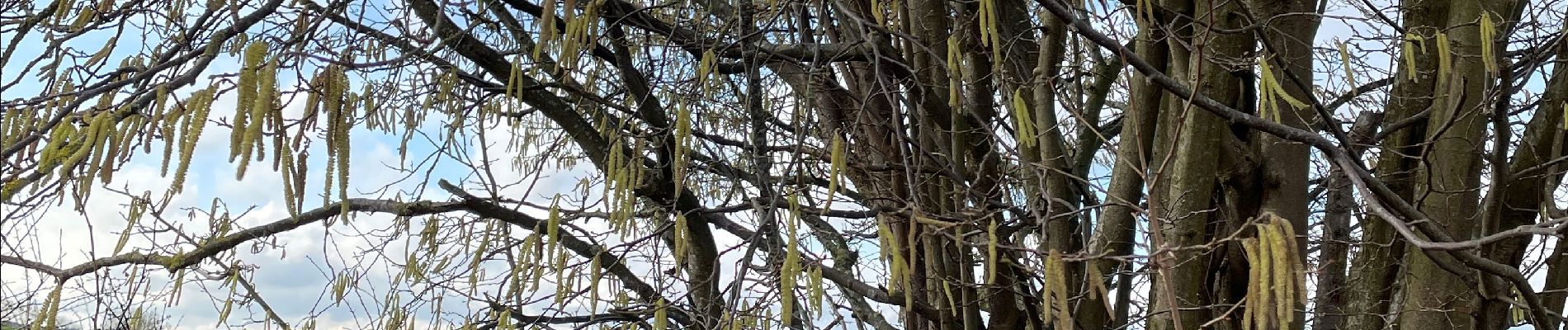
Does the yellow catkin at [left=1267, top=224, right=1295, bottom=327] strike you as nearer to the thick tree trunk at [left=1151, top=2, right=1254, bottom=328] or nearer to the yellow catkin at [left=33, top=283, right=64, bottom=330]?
the thick tree trunk at [left=1151, top=2, right=1254, bottom=328]

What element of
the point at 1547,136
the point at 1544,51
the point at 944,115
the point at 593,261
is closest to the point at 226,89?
the point at 593,261

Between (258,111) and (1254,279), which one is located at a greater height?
(258,111)

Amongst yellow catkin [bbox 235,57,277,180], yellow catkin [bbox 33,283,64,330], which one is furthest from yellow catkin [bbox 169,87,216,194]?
yellow catkin [bbox 33,283,64,330]

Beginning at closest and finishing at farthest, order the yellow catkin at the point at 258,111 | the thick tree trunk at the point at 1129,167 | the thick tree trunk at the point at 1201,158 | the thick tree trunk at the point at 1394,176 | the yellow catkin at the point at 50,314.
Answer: the yellow catkin at the point at 258,111 < the yellow catkin at the point at 50,314 < the thick tree trunk at the point at 1201,158 < the thick tree trunk at the point at 1129,167 < the thick tree trunk at the point at 1394,176

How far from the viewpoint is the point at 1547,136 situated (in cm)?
314

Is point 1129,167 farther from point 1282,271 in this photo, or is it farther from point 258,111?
point 258,111

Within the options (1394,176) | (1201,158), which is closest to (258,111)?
(1201,158)

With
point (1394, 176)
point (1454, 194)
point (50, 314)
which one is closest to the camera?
point (50, 314)

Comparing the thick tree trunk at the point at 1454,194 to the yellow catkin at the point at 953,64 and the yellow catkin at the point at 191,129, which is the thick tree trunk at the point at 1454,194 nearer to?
the yellow catkin at the point at 953,64

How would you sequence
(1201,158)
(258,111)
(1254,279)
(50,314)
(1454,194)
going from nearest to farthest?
(258,111) < (1254,279) < (50,314) < (1201,158) < (1454,194)

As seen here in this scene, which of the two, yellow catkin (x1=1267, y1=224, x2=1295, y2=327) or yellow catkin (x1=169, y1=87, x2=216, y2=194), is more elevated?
yellow catkin (x1=169, y1=87, x2=216, y2=194)

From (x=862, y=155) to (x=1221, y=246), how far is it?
114 centimetres

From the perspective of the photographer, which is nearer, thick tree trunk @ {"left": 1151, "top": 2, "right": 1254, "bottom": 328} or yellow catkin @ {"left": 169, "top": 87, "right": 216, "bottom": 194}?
yellow catkin @ {"left": 169, "top": 87, "right": 216, "bottom": 194}

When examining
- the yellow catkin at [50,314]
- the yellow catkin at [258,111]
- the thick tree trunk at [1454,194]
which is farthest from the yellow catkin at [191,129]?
the thick tree trunk at [1454,194]
